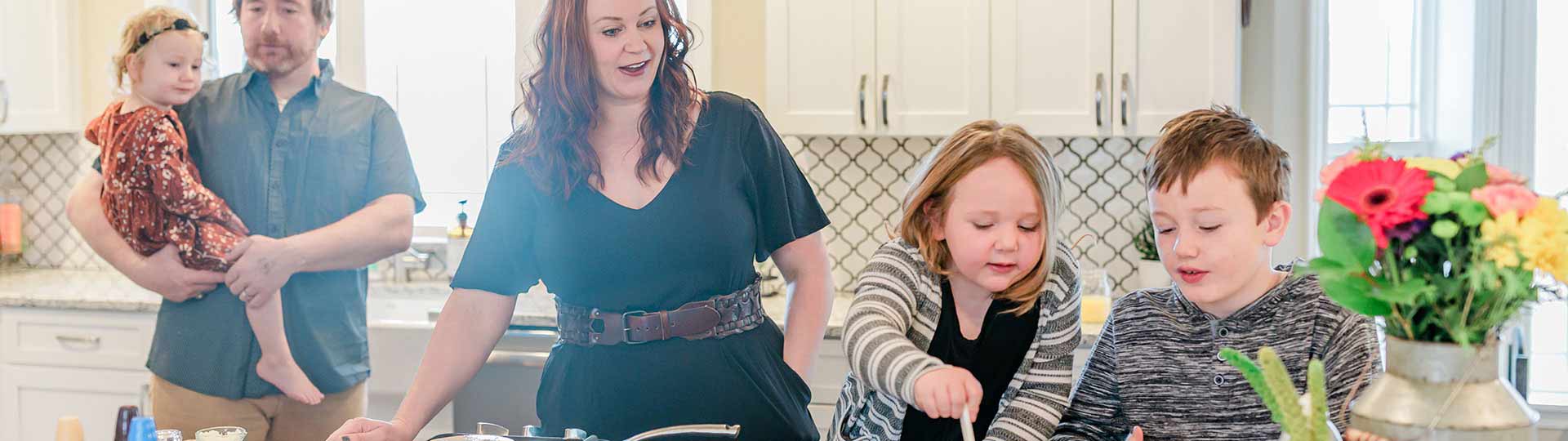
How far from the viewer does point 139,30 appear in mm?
2488

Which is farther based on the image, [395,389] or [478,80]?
[478,80]

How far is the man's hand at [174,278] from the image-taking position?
2391 mm

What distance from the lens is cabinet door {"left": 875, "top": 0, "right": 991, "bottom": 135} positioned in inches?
126

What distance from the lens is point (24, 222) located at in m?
4.19

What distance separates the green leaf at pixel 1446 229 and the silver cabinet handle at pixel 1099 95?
7.25 ft

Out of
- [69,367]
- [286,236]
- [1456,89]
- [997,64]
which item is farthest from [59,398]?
[1456,89]

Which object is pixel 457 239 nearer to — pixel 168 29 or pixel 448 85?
pixel 448 85

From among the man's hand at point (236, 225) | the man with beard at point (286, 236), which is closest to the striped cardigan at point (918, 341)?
the man with beard at point (286, 236)

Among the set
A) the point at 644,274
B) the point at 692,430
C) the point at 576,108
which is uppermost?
the point at 576,108

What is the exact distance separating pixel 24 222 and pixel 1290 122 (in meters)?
4.02

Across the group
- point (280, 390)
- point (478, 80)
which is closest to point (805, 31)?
point (478, 80)

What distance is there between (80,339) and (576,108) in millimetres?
2437

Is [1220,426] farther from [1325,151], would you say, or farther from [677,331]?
[1325,151]

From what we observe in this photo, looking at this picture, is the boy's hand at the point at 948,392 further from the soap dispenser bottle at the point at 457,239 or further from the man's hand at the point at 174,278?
the soap dispenser bottle at the point at 457,239
